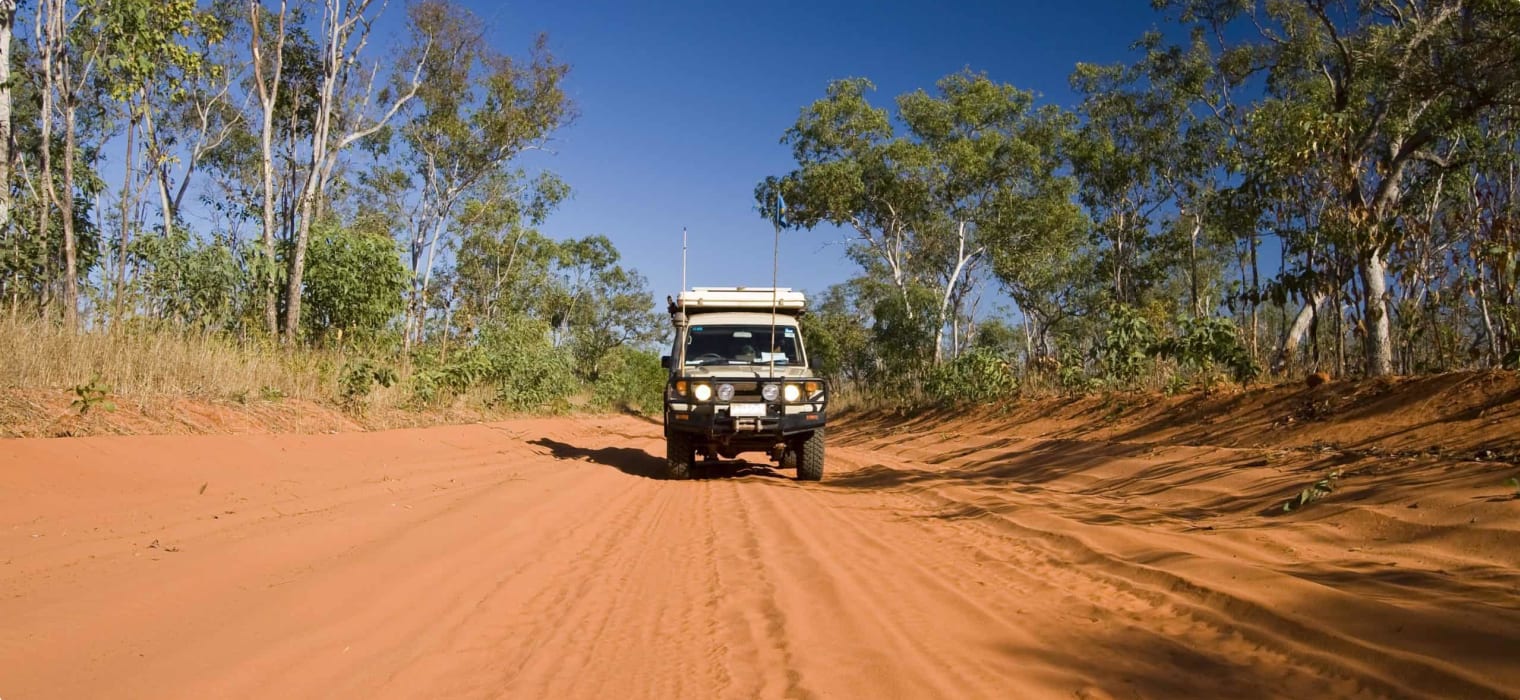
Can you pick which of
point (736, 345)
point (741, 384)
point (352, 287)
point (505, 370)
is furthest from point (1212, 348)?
point (352, 287)

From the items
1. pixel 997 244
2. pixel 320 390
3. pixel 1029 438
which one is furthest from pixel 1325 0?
pixel 320 390

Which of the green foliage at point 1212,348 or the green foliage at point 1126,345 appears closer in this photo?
the green foliage at point 1212,348

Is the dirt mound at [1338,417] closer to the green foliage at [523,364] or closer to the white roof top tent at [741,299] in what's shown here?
the white roof top tent at [741,299]

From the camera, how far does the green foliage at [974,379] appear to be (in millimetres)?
19375

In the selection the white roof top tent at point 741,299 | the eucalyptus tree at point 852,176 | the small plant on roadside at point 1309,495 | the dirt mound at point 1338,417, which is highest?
the eucalyptus tree at point 852,176

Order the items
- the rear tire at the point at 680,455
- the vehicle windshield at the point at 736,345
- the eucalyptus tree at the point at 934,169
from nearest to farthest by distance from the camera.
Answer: the rear tire at the point at 680,455 < the vehicle windshield at the point at 736,345 < the eucalyptus tree at the point at 934,169

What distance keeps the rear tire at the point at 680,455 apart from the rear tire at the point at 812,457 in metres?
1.40

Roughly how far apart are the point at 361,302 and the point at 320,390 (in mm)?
5261

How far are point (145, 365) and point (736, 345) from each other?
699 centimetres

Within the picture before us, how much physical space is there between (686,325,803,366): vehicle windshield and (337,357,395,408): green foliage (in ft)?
17.6

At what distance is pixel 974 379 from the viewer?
20234mm

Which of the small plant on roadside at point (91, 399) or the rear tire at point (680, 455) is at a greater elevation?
the small plant on roadside at point (91, 399)

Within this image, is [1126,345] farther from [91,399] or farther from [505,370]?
[91,399]

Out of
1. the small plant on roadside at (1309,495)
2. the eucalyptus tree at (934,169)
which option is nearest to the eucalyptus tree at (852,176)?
the eucalyptus tree at (934,169)
